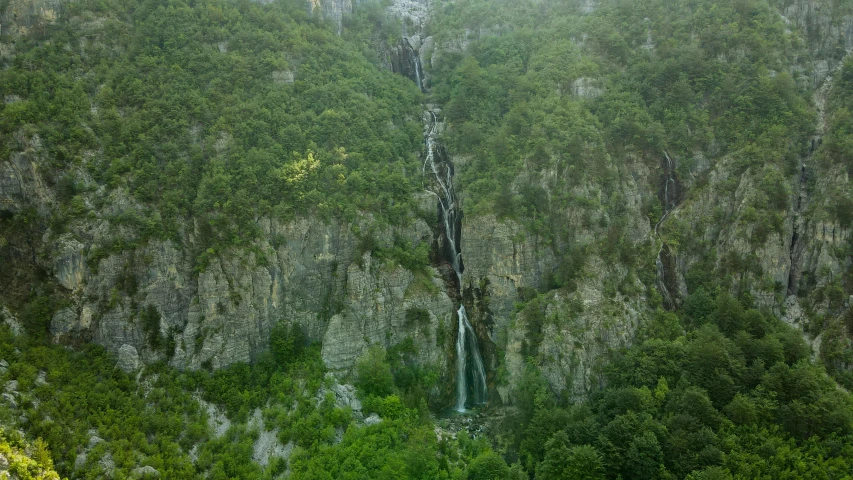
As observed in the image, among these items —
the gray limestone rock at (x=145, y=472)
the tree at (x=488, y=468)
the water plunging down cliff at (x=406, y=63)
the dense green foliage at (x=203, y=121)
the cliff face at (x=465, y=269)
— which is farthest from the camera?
the water plunging down cliff at (x=406, y=63)

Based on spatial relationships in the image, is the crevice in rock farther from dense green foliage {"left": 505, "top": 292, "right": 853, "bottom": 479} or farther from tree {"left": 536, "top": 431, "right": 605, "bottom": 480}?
tree {"left": 536, "top": 431, "right": 605, "bottom": 480}

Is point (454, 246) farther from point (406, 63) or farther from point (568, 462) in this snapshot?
point (406, 63)

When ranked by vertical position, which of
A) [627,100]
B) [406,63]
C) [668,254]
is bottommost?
[668,254]

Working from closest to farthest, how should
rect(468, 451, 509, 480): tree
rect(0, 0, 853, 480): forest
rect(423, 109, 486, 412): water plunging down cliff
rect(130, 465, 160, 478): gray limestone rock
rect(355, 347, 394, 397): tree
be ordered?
1. rect(130, 465, 160, 478): gray limestone rock
2. rect(468, 451, 509, 480): tree
3. rect(0, 0, 853, 480): forest
4. rect(355, 347, 394, 397): tree
5. rect(423, 109, 486, 412): water plunging down cliff

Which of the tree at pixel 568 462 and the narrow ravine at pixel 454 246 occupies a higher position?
the narrow ravine at pixel 454 246

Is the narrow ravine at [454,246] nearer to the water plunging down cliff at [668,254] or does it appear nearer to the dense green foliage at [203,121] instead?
the dense green foliage at [203,121]

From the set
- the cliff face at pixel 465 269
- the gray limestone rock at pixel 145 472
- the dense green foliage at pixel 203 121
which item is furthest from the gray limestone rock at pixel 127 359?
the gray limestone rock at pixel 145 472

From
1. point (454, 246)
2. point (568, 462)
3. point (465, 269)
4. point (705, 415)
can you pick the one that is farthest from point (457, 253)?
point (705, 415)

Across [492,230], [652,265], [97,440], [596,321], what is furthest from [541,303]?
[97,440]

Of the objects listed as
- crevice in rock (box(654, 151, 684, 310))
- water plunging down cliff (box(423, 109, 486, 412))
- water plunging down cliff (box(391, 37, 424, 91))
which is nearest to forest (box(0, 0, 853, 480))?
crevice in rock (box(654, 151, 684, 310))
